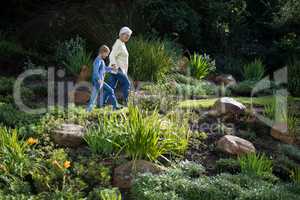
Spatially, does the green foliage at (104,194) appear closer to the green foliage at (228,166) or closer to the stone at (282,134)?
the green foliage at (228,166)

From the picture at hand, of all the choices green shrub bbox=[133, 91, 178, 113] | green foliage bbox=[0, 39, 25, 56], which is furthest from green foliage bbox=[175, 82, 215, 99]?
green foliage bbox=[0, 39, 25, 56]

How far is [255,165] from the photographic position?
6.11 m

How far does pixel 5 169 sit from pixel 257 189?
3.00 m

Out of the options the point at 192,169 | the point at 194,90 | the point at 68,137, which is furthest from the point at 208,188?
the point at 194,90

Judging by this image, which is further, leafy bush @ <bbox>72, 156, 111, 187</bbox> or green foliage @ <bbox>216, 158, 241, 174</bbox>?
green foliage @ <bbox>216, 158, 241, 174</bbox>

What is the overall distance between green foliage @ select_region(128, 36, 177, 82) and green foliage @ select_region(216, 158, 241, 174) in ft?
13.4

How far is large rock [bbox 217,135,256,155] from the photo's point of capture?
6656 mm

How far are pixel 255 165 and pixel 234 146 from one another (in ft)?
2.00

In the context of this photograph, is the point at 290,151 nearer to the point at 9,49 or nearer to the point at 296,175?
the point at 296,175

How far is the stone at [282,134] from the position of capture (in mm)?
7383

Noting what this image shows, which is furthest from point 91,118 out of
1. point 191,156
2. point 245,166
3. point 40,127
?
point 245,166

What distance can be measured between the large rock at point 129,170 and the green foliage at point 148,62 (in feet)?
13.9

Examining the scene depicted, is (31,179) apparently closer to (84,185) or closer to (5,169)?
(5,169)

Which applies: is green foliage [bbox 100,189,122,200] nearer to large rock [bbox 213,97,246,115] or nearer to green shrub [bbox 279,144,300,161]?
green shrub [bbox 279,144,300,161]
